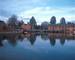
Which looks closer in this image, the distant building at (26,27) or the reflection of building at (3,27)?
the reflection of building at (3,27)

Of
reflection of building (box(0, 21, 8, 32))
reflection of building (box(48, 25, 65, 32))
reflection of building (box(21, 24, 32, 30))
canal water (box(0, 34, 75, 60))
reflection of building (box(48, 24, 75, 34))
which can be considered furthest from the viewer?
reflection of building (box(48, 25, 65, 32))

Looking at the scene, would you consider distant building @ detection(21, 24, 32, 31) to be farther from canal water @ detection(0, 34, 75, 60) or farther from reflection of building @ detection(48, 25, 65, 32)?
canal water @ detection(0, 34, 75, 60)

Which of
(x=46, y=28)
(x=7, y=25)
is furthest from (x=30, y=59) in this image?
(x=46, y=28)

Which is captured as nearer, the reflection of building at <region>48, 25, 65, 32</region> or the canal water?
the canal water

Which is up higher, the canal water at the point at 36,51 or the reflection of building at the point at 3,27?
the reflection of building at the point at 3,27

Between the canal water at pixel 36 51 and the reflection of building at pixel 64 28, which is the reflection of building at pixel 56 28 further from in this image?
the canal water at pixel 36 51

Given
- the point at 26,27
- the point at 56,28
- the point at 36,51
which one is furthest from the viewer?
the point at 56,28

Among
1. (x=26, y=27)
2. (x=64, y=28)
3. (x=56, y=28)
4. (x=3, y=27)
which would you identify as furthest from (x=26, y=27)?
(x=3, y=27)

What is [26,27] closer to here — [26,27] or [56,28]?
[26,27]

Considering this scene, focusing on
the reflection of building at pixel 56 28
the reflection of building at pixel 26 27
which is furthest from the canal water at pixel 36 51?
the reflection of building at pixel 56 28

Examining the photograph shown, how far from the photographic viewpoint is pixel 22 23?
52406mm

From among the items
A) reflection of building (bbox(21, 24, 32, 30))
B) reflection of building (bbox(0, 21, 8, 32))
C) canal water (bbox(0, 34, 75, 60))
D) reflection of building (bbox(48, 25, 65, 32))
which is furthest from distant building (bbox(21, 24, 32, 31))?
canal water (bbox(0, 34, 75, 60))

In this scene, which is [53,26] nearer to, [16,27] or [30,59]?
[16,27]

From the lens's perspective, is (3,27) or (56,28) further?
(56,28)
